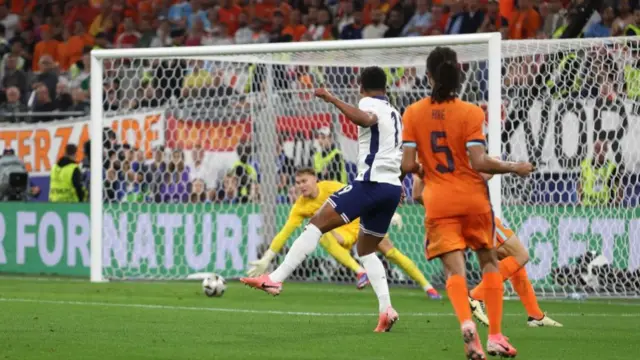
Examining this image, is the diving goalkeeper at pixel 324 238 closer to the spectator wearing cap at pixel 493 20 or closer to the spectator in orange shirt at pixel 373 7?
the spectator wearing cap at pixel 493 20

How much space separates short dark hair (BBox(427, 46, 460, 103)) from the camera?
8031mm

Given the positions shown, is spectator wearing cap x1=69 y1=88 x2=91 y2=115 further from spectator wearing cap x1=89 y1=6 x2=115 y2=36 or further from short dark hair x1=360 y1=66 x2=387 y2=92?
short dark hair x1=360 y1=66 x2=387 y2=92

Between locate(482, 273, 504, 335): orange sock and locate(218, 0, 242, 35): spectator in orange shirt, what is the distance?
16.2 meters

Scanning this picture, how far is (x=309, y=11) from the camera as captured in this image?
74.4 feet

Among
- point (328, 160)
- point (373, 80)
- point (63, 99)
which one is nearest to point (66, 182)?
point (63, 99)

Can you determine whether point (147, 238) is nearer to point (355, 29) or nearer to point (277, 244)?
point (277, 244)

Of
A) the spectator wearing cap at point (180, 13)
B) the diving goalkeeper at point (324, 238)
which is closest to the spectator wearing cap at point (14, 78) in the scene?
the spectator wearing cap at point (180, 13)

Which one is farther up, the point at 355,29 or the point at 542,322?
the point at 355,29

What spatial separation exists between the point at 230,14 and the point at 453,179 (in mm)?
16512

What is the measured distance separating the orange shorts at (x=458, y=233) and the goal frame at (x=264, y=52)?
596cm

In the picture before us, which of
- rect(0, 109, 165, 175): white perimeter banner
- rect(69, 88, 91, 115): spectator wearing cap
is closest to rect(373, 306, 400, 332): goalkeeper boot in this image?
rect(0, 109, 165, 175): white perimeter banner

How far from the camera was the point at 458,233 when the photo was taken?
26.3ft

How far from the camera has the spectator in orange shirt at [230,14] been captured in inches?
939

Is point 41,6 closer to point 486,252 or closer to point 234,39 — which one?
Answer: point 234,39
